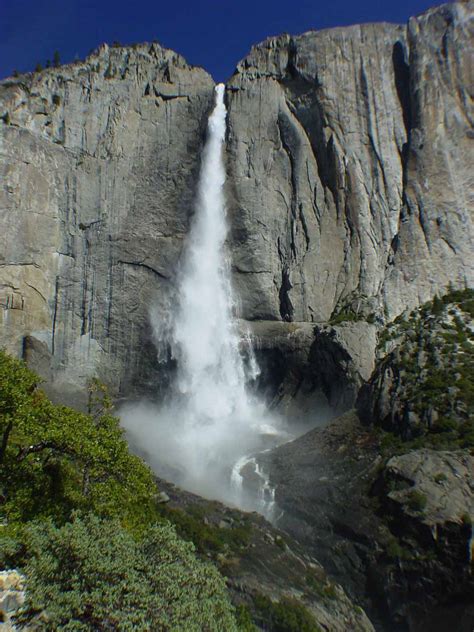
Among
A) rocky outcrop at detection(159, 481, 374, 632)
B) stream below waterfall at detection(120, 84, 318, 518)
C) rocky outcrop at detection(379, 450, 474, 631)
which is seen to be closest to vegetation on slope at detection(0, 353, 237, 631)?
rocky outcrop at detection(159, 481, 374, 632)

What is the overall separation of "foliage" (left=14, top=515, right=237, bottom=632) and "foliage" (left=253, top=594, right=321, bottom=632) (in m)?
7.45

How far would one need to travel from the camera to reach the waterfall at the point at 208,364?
3797 cm

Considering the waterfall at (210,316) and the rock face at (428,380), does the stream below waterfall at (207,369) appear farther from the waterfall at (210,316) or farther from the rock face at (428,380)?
the rock face at (428,380)

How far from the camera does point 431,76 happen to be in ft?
156

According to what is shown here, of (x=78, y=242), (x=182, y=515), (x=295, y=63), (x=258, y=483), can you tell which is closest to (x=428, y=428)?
(x=258, y=483)

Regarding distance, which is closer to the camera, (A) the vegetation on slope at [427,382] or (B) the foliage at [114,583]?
(B) the foliage at [114,583]

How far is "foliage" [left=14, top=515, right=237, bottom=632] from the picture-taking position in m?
10.4

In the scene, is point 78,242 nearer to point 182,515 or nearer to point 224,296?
point 224,296

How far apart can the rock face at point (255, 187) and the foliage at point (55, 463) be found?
1061 inches

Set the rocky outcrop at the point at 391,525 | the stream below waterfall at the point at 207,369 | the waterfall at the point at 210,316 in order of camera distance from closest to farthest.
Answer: the rocky outcrop at the point at 391,525
the stream below waterfall at the point at 207,369
the waterfall at the point at 210,316

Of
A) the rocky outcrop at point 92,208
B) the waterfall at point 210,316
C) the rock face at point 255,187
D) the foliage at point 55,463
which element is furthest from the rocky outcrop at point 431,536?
the rocky outcrop at point 92,208

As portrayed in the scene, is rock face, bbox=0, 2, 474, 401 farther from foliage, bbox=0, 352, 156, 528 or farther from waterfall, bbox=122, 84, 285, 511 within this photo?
foliage, bbox=0, 352, 156, 528

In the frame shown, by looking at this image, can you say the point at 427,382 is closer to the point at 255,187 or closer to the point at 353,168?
the point at 353,168

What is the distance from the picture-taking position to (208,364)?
44.6m
